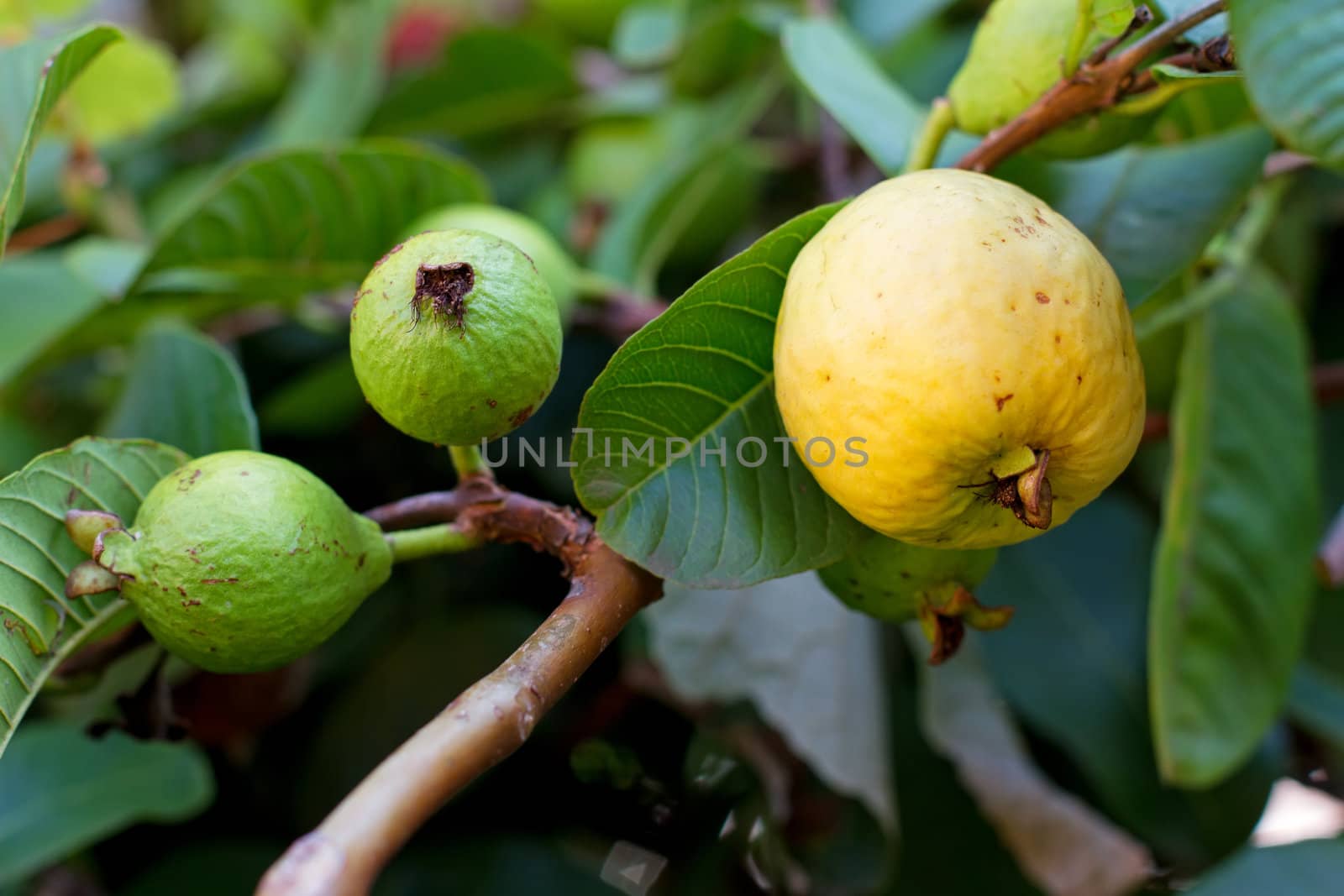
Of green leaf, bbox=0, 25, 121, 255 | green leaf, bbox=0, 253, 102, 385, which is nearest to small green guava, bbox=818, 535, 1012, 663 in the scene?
green leaf, bbox=0, 25, 121, 255

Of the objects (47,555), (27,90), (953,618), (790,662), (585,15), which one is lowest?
(790,662)

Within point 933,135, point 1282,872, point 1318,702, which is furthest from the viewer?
point 1318,702

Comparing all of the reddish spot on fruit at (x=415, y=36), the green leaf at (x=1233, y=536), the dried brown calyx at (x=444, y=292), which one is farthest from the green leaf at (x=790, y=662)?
the reddish spot on fruit at (x=415, y=36)

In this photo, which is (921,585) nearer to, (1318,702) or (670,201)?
(670,201)

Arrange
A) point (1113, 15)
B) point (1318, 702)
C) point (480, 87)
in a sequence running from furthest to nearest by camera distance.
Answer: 1. point (480, 87)
2. point (1318, 702)
3. point (1113, 15)

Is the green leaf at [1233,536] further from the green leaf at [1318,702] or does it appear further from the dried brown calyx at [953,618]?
the dried brown calyx at [953,618]

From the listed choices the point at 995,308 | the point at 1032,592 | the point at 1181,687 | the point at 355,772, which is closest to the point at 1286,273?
the point at 1032,592

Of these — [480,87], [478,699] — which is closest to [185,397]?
[478,699]
